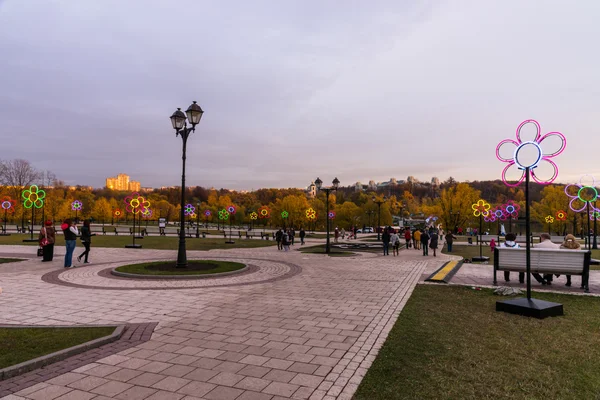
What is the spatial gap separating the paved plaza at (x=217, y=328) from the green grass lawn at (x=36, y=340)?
0.52 m

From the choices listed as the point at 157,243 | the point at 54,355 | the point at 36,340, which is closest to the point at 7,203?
the point at 157,243

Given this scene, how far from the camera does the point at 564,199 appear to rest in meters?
54.0

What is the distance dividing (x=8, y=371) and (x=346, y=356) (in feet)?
13.4

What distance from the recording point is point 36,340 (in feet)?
17.4

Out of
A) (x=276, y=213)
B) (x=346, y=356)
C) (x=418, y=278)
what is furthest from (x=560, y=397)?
(x=276, y=213)

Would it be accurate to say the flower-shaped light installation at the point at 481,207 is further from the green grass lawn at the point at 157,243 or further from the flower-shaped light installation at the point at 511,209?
the green grass lawn at the point at 157,243

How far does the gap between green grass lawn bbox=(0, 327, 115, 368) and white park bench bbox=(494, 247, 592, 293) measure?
9.74 metres

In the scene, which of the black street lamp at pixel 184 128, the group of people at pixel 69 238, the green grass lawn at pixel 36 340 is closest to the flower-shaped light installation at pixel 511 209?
the black street lamp at pixel 184 128

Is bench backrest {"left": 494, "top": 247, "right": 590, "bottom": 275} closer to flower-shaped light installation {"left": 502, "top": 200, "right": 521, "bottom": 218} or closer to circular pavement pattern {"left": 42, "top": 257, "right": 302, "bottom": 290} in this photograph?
circular pavement pattern {"left": 42, "top": 257, "right": 302, "bottom": 290}

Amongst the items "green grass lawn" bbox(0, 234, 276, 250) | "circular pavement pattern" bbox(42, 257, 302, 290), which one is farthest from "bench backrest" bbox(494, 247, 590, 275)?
"green grass lawn" bbox(0, 234, 276, 250)

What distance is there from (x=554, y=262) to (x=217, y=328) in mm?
8689

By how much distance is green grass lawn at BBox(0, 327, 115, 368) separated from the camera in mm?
4691

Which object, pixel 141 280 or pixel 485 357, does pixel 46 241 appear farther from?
pixel 485 357

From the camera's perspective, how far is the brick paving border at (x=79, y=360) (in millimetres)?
3996
